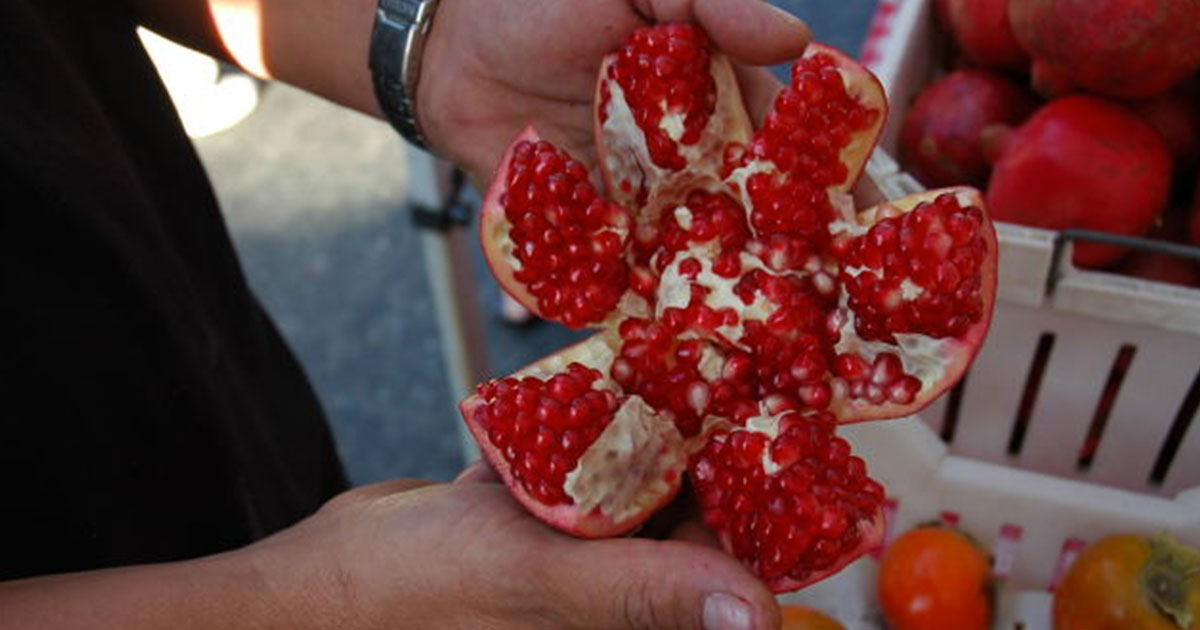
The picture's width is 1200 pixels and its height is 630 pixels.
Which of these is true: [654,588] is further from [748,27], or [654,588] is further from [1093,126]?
[1093,126]

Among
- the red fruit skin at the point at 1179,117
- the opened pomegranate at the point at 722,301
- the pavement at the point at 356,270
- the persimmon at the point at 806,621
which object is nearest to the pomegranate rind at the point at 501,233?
the opened pomegranate at the point at 722,301

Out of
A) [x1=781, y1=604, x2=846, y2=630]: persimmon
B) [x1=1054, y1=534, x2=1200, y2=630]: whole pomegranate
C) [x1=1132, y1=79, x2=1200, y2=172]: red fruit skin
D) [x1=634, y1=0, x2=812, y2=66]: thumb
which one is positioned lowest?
[x1=781, y1=604, x2=846, y2=630]: persimmon

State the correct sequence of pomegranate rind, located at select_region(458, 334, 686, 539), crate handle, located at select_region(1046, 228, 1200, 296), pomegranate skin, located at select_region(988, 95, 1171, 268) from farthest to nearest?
pomegranate skin, located at select_region(988, 95, 1171, 268), crate handle, located at select_region(1046, 228, 1200, 296), pomegranate rind, located at select_region(458, 334, 686, 539)

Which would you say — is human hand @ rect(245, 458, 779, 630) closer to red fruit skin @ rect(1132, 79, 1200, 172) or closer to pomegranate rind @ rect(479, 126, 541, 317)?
pomegranate rind @ rect(479, 126, 541, 317)

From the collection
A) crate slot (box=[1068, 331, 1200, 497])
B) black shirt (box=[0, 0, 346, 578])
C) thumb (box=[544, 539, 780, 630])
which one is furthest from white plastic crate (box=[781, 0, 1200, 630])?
black shirt (box=[0, 0, 346, 578])

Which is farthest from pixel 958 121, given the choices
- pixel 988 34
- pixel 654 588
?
pixel 654 588

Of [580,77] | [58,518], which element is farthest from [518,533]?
[580,77]

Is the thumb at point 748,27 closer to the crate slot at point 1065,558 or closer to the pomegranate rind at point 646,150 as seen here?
the pomegranate rind at point 646,150
